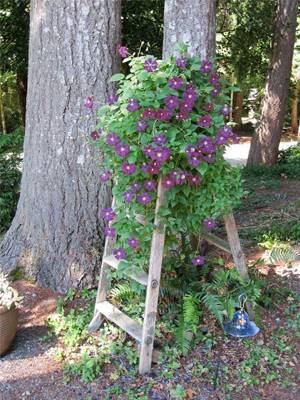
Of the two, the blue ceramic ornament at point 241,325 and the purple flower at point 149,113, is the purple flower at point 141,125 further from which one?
the blue ceramic ornament at point 241,325

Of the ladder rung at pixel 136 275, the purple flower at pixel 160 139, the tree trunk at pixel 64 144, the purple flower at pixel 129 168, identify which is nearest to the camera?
the purple flower at pixel 160 139

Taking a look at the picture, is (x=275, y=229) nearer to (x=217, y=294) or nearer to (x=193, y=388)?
(x=217, y=294)

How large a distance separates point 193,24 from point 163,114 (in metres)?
1.27

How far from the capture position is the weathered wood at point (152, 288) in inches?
115

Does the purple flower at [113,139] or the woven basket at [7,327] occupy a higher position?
the purple flower at [113,139]

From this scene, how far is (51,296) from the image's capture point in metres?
4.00

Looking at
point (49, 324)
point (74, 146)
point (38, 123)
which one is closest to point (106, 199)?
point (74, 146)

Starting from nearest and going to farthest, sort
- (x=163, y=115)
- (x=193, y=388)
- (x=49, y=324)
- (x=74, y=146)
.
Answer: (x=163, y=115), (x=193, y=388), (x=49, y=324), (x=74, y=146)

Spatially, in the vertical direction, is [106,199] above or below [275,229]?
above

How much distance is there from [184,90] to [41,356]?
206 centimetres

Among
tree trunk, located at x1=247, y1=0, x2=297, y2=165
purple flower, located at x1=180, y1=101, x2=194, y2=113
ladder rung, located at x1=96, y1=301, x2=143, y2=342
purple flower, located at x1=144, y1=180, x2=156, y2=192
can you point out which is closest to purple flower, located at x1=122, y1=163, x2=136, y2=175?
purple flower, located at x1=144, y1=180, x2=156, y2=192

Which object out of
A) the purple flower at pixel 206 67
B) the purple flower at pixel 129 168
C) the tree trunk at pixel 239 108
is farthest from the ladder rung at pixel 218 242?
the tree trunk at pixel 239 108

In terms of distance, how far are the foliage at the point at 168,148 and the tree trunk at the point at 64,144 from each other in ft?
2.98

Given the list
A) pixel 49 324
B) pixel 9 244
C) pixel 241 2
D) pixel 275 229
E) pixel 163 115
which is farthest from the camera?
pixel 241 2
